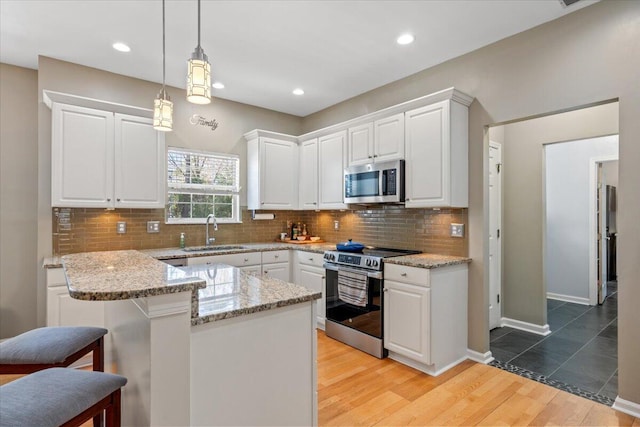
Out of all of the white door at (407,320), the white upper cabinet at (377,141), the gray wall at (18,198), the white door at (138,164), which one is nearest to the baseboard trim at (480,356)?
the white door at (407,320)

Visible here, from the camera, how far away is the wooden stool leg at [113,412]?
4.36 ft

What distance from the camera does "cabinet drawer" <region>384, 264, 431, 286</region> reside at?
275 centimetres

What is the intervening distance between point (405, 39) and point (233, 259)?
2.86 meters

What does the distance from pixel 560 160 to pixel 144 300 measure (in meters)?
6.05

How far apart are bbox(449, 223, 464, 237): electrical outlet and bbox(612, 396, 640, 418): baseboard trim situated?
62.2 inches

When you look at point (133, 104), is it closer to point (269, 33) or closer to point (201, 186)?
point (201, 186)

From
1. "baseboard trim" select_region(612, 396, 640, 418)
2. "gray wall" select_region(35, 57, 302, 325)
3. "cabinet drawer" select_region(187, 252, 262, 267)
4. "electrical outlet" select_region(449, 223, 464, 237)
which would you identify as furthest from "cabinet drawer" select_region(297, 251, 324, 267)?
"baseboard trim" select_region(612, 396, 640, 418)

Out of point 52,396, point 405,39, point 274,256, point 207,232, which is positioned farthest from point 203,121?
point 52,396

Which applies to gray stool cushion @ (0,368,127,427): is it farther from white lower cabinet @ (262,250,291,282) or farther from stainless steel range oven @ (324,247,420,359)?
white lower cabinet @ (262,250,291,282)

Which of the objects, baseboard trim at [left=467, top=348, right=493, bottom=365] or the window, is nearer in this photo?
baseboard trim at [left=467, top=348, right=493, bottom=365]

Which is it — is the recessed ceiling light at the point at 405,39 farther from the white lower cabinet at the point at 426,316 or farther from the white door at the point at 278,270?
the white door at the point at 278,270

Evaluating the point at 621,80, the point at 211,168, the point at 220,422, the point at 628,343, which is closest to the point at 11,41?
the point at 211,168

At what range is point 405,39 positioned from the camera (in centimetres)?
290

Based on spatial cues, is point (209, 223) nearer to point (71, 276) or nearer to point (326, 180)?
point (326, 180)
